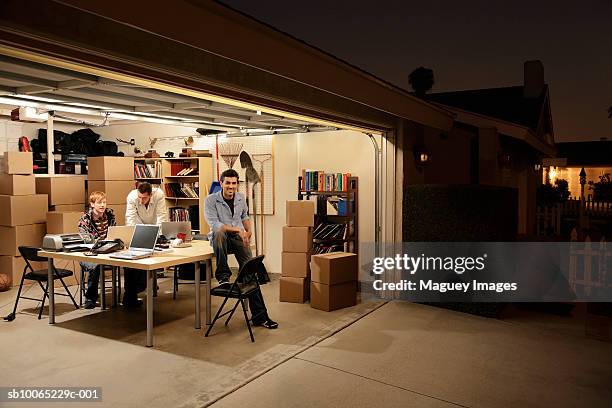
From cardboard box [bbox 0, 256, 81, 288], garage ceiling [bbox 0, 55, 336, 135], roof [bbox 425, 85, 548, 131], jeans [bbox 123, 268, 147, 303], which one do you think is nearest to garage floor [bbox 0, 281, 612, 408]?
jeans [bbox 123, 268, 147, 303]

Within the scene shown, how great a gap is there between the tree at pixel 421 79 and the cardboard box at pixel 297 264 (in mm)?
6464

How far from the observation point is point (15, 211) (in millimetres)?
7672

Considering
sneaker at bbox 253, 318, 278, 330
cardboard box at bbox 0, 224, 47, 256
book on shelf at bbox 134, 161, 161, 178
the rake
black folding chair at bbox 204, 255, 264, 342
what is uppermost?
the rake

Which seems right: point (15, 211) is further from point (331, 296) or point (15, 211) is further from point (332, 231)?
point (331, 296)

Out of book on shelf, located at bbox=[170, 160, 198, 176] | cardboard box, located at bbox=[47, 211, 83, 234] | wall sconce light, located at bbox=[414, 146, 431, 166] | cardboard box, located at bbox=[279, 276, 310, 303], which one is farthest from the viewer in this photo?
book on shelf, located at bbox=[170, 160, 198, 176]

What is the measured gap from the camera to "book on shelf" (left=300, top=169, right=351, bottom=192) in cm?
746

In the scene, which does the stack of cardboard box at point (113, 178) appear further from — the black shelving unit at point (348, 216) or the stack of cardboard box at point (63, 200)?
the black shelving unit at point (348, 216)

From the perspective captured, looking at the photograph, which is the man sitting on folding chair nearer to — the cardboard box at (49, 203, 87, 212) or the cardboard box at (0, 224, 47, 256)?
the cardboard box at (0, 224, 47, 256)

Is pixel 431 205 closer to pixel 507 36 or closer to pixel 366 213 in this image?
pixel 366 213

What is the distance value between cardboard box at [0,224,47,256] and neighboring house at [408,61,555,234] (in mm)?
6093

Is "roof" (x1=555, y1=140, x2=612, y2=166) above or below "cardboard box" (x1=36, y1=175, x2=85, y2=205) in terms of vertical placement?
above

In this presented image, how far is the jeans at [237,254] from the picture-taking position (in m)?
5.70

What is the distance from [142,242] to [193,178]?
3.99 metres

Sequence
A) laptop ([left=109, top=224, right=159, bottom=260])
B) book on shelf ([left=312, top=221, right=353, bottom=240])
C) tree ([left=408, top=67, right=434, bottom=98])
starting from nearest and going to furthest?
laptop ([left=109, top=224, right=159, bottom=260]) < book on shelf ([left=312, top=221, right=353, bottom=240]) < tree ([left=408, top=67, right=434, bottom=98])
